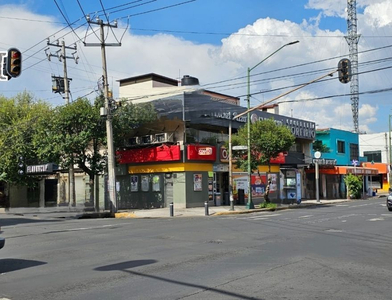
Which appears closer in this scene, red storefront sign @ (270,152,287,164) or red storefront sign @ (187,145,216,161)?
red storefront sign @ (187,145,216,161)

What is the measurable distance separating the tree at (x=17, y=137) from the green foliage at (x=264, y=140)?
14716 mm

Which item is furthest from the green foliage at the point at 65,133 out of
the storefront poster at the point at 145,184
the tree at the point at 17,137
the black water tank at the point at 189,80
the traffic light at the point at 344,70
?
the traffic light at the point at 344,70

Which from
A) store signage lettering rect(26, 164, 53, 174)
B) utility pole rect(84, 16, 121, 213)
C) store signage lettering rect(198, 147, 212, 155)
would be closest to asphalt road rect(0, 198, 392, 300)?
utility pole rect(84, 16, 121, 213)

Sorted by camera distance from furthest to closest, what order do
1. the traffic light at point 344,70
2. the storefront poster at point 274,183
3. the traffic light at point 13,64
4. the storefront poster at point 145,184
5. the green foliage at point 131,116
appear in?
the storefront poster at point 274,183 → the storefront poster at point 145,184 → the green foliage at point 131,116 → the traffic light at point 344,70 → the traffic light at point 13,64

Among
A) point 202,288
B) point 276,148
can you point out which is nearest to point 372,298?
point 202,288

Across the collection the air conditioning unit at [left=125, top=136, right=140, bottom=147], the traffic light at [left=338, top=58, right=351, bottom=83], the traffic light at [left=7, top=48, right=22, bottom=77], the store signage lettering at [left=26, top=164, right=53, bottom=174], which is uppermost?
the traffic light at [left=338, top=58, right=351, bottom=83]

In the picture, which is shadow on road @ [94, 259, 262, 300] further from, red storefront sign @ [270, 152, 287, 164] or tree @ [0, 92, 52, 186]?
red storefront sign @ [270, 152, 287, 164]

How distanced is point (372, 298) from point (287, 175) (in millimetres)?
32969

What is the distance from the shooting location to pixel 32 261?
36.5 ft

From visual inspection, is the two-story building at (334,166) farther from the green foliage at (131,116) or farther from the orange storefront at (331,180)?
the green foliage at (131,116)

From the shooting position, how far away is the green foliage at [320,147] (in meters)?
51.3

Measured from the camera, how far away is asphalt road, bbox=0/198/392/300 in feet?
24.7

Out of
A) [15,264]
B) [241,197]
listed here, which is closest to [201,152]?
[241,197]

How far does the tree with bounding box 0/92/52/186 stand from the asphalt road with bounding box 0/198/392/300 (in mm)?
20023
